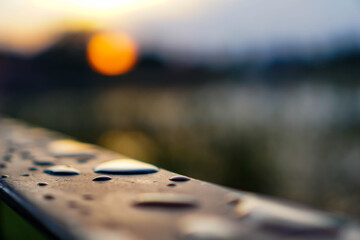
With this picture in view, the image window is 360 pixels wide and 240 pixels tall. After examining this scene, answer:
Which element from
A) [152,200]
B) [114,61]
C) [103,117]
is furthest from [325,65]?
[114,61]

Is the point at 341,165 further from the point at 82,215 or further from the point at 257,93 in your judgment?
the point at 82,215

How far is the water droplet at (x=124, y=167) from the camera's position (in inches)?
26.2

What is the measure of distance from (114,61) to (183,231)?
15561mm

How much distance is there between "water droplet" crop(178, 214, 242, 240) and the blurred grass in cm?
31

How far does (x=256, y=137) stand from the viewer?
316 cm

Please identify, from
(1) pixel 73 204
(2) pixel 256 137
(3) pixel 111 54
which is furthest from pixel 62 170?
(3) pixel 111 54

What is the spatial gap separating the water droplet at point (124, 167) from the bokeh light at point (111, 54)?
12.8 m

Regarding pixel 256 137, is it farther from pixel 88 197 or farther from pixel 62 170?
pixel 88 197

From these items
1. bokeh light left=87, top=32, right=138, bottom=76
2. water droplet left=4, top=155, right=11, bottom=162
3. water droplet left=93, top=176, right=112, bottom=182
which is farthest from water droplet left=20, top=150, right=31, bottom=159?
bokeh light left=87, top=32, right=138, bottom=76

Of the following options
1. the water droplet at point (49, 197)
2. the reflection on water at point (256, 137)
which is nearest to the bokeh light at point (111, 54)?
the reflection on water at point (256, 137)

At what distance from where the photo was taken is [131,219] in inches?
15.6

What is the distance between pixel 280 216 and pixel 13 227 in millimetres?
564

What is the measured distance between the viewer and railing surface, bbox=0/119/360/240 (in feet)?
1.17

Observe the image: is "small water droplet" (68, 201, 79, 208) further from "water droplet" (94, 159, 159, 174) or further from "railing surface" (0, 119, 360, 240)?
"water droplet" (94, 159, 159, 174)
